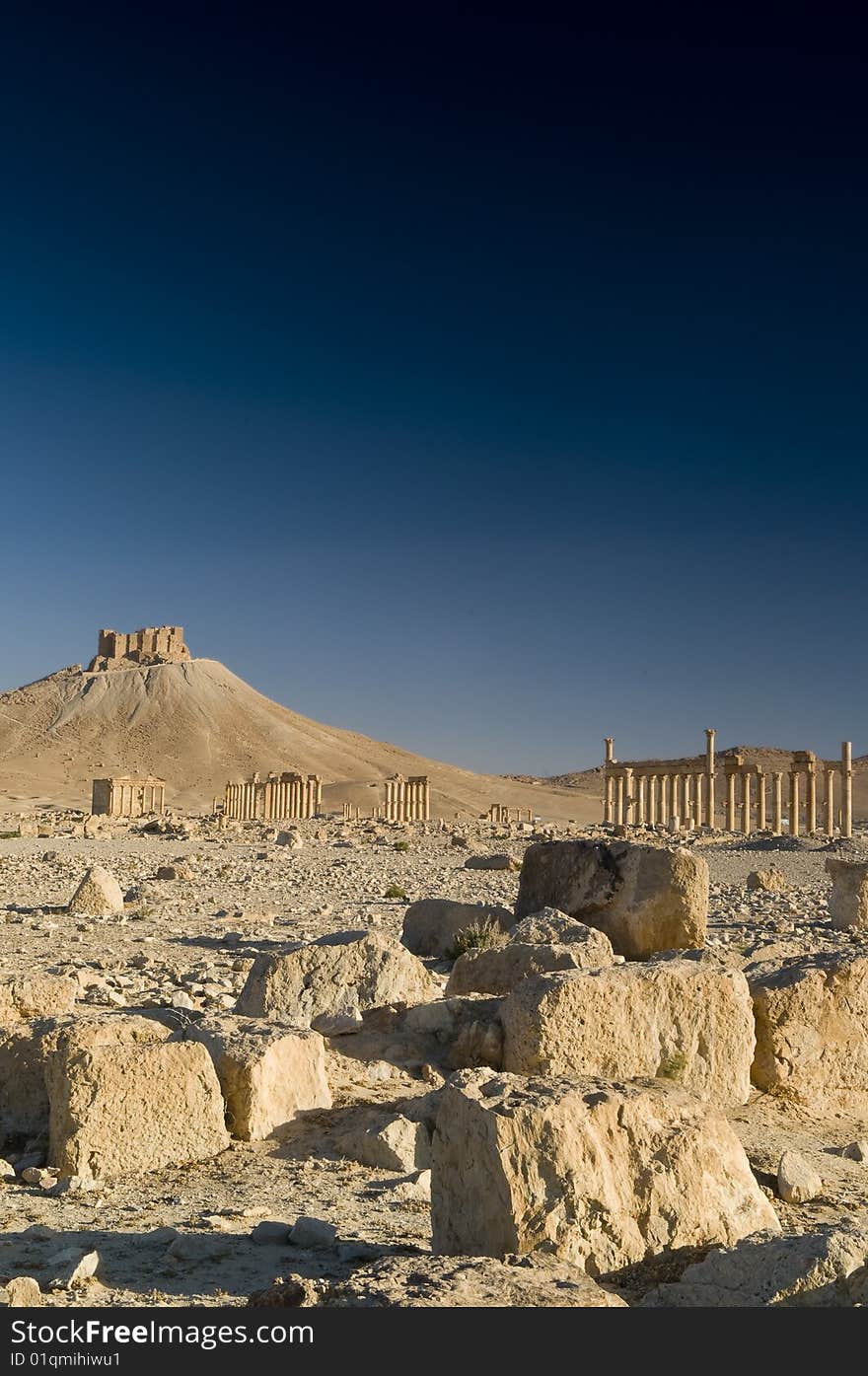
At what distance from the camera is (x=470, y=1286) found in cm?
405

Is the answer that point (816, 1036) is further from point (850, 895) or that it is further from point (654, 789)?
point (654, 789)

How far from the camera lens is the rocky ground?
197 inches

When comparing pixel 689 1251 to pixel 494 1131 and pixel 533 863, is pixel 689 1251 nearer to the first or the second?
pixel 494 1131

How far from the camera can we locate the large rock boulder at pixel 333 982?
9062 mm

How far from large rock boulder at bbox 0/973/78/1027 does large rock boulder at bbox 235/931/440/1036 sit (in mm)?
1395

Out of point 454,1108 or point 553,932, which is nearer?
point 454,1108

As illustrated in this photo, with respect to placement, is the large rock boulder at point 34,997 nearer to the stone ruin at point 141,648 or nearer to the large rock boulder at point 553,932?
the large rock boulder at point 553,932

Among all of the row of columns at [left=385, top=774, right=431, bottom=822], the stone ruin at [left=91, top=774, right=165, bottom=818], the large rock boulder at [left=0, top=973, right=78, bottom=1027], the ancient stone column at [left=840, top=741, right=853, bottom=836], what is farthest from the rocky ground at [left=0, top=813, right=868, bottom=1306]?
the row of columns at [left=385, top=774, right=431, bottom=822]

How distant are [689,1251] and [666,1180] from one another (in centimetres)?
28

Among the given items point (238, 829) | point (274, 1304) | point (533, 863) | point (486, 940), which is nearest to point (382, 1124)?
point (274, 1304)

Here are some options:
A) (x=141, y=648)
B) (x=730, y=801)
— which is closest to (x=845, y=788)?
(x=730, y=801)

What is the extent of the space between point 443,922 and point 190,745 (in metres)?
109

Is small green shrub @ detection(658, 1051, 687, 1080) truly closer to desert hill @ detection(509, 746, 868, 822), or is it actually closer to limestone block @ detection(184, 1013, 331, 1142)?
limestone block @ detection(184, 1013, 331, 1142)

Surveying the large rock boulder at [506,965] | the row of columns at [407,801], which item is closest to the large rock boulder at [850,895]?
the large rock boulder at [506,965]
